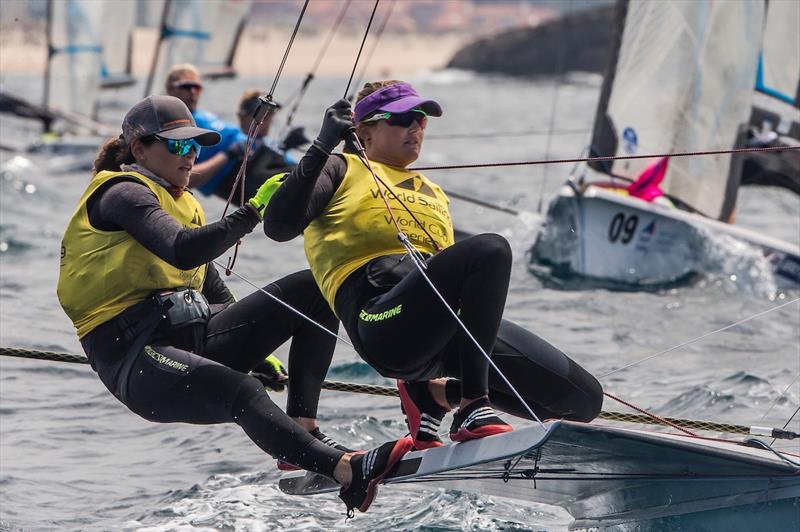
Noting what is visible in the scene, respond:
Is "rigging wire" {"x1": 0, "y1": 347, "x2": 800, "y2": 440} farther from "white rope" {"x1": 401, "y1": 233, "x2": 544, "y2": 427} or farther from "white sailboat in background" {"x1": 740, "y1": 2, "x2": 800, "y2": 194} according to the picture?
"white sailboat in background" {"x1": 740, "y1": 2, "x2": 800, "y2": 194}

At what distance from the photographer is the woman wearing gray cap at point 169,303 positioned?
314 centimetres

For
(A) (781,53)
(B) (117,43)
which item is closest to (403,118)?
(A) (781,53)

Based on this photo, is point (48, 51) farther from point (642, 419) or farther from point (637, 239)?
point (642, 419)

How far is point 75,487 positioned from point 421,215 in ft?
5.52

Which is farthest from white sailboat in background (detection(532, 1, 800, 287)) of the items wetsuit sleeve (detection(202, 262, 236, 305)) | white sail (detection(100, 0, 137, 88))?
white sail (detection(100, 0, 137, 88))

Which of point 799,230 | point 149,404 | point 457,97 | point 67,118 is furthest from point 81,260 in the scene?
point 457,97

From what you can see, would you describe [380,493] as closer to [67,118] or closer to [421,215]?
[421,215]

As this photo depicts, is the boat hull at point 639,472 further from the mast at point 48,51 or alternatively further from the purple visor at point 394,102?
the mast at point 48,51

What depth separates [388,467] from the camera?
3.16 metres

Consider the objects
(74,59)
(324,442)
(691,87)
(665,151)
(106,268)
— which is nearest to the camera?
(106,268)

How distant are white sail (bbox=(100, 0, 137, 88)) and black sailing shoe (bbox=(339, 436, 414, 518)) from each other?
1426cm

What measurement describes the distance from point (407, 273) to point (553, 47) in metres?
46.8

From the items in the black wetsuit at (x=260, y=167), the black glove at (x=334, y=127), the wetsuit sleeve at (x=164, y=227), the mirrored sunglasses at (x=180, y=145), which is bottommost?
the black wetsuit at (x=260, y=167)

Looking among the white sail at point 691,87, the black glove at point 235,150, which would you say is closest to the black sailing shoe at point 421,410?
the black glove at point 235,150
